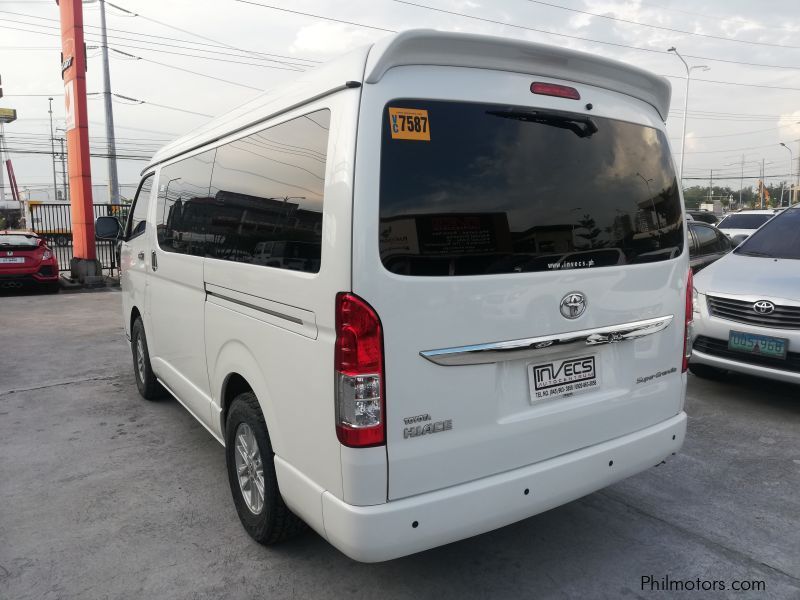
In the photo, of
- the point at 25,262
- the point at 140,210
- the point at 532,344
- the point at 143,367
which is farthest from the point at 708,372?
the point at 25,262

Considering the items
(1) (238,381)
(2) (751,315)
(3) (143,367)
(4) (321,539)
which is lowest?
(4) (321,539)

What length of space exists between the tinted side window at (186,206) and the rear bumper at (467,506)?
5.97 feet

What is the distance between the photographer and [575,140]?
2.55m

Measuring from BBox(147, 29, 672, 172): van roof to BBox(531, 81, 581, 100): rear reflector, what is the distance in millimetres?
41

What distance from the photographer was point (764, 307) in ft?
15.3

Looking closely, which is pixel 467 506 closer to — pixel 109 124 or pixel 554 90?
pixel 554 90

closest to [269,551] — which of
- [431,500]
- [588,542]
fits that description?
[431,500]

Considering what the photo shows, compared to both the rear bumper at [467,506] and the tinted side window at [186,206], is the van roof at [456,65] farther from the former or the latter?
the rear bumper at [467,506]

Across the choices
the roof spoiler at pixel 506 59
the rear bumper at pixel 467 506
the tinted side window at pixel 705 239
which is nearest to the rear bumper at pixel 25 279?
the tinted side window at pixel 705 239

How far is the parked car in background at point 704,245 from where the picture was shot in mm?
8641

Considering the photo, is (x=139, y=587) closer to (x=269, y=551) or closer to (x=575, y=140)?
(x=269, y=551)

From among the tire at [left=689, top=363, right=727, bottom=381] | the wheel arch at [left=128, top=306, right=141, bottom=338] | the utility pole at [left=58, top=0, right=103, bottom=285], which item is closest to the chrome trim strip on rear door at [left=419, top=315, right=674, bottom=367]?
the tire at [left=689, top=363, right=727, bottom=381]

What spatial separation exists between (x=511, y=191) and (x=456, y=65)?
1.65ft

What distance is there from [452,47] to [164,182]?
2.80 metres
